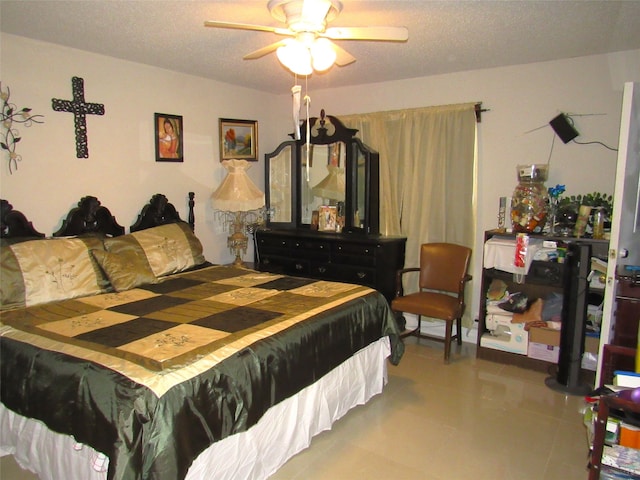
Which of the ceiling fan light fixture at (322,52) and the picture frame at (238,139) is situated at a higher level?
the ceiling fan light fixture at (322,52)

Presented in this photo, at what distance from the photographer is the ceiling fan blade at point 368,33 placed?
7.20ft

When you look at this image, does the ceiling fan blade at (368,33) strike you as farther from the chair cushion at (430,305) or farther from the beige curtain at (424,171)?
the chair cushion at (430,305)

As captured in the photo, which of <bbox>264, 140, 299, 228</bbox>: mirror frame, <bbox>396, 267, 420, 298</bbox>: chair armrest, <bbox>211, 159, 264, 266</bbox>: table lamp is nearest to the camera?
<bbox>396, 267, 420, 298</bbox>: chair armrest

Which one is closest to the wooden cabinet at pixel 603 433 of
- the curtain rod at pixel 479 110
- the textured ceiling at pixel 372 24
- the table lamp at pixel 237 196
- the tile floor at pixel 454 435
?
the tile floor at pixel 454 435

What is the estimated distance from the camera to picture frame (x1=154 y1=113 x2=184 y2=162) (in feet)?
12.7

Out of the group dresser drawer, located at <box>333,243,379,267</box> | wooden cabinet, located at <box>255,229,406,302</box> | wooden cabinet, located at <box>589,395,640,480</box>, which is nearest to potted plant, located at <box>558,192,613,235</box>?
wooden cabinet, located at <box>255,229,406,302</box>

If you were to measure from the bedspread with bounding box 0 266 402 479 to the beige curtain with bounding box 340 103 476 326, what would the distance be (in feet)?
4.96

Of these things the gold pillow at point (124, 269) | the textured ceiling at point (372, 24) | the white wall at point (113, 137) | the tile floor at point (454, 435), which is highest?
the textured ceiling at point (372, 24)

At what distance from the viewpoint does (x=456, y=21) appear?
103 inches

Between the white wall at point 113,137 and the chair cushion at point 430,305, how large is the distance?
6.44 ft

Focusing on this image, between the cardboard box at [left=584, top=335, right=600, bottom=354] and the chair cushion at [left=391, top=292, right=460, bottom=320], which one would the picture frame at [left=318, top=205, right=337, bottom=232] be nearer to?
the chair cushion at [left=391, top=292, right=460, bottom=320]

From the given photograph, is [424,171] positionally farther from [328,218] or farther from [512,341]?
[512,341]

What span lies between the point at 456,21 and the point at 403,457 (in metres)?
2.54

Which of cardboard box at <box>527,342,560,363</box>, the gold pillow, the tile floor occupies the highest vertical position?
the gold pillow
